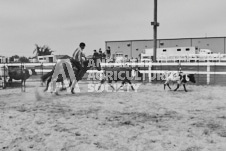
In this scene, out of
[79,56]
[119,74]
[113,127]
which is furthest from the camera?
[119,74]

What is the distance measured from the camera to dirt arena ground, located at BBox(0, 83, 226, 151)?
13.9ft

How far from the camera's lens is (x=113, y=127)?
17.1ft

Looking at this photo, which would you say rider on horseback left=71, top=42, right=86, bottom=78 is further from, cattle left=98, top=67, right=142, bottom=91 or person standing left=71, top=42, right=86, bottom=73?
cattle left=98, top=67, right=142, bottom=91

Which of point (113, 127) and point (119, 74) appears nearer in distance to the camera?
point (113, 127)

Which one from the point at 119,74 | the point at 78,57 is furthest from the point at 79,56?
the point at 119,74

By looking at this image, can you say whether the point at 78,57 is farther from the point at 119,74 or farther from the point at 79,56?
the point at 119,74

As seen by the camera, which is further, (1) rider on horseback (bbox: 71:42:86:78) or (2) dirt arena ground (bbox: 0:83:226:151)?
(1) rider on horseback (bbox: 71:42:86:78)

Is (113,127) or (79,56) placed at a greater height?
(79,56)

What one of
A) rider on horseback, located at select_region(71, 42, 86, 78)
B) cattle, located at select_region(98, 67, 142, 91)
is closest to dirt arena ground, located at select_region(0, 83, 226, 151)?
rider on horseback, located at select_region(71, 42, 86, 78)

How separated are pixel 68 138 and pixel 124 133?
0.96 m

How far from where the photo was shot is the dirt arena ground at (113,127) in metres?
4.23

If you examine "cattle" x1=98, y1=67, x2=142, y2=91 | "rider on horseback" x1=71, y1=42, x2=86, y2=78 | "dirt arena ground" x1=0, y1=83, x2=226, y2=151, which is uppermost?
"rider on horseback" x1=71, y1=42, x2=86, y2=78

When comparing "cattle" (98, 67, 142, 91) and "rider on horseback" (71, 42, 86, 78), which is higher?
"rider on horseback" (71, 42, 86, 78)

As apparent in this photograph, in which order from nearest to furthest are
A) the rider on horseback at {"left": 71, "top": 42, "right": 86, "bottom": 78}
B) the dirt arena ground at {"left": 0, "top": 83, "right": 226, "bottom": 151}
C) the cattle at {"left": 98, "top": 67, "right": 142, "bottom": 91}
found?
the dirt arena ground at {"left": 0, "top": 83, "right": 226, "bottom": 151} < the rider on horseback at {"left": 71, "top": 42, "right": 86, "bottom": 78} < the cattle at {"left": 98, "top": 67, "right": 142, "bottom": 91}
